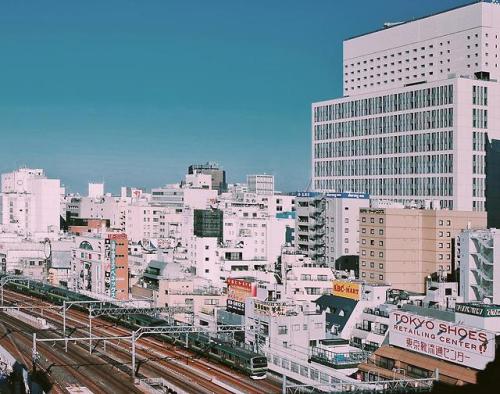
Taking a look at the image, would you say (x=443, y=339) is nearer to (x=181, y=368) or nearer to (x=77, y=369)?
(x=181, y=368)

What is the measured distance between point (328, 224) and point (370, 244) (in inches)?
472

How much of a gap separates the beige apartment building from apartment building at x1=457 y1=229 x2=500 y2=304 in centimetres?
1215

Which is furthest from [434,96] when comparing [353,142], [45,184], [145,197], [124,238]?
[145,197]

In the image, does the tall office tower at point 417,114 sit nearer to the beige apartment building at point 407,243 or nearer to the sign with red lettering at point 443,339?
A: the beige apartment building at point 407,243

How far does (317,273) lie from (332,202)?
1718 cm

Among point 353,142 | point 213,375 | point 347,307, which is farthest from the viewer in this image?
point 353,142

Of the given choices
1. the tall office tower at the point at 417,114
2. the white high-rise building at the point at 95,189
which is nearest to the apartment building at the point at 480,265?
the tall office tower at the point at 417,114

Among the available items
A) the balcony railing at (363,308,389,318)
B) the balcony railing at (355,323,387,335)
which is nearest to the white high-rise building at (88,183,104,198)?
the balcony railing at (363,308,389,318)

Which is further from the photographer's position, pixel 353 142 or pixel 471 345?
pixel 353 142

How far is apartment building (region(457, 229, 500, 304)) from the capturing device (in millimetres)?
69812

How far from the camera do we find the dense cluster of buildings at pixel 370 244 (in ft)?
174

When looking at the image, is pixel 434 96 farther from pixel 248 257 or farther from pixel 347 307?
pixel 347 307

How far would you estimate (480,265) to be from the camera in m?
71.8

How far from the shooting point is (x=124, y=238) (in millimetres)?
93250
